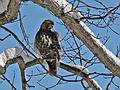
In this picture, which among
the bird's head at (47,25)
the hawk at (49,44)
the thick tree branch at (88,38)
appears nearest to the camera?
the thick tree branch at (88,38)

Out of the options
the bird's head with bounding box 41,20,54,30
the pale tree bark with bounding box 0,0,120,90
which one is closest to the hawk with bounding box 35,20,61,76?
the bird's head with bounding box 41,20,54,30

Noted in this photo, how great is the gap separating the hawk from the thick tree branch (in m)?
0.44

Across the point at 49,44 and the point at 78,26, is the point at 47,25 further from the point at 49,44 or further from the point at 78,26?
the point at 78,26

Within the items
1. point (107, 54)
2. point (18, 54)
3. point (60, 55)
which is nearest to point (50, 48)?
point (60, 55)

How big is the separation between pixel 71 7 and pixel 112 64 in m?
0.57

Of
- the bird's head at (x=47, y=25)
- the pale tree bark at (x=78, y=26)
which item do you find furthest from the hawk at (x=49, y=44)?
the pale tree bark at (x=78, y=26)

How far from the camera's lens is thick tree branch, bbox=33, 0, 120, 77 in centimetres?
299

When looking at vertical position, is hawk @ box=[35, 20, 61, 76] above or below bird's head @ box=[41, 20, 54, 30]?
below

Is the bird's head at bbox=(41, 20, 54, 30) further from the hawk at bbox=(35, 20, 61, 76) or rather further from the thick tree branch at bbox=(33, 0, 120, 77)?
the thick tree branch at bbox=(33, 0, 120, 77)

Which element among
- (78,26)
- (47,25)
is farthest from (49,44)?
(78,26)

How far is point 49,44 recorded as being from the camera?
3.51 metres

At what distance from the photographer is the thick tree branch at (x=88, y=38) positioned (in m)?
2.99

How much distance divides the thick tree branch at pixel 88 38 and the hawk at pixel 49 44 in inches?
17.3

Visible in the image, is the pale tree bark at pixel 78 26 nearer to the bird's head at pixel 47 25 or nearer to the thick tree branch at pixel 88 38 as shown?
the thick tree branch at pixel 88 38
